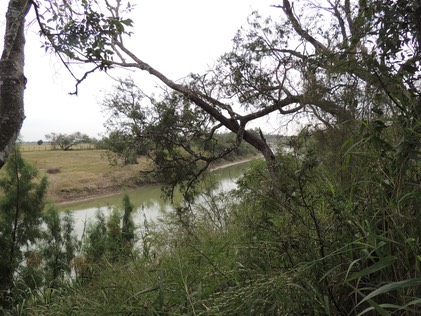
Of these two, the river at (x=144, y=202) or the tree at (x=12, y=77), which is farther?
the river at (x=144, y=202)

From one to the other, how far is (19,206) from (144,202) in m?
6.37

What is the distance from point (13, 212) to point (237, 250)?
6.51 metres

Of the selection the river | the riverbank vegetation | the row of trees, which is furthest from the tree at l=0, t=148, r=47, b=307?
the riverbank vegetation

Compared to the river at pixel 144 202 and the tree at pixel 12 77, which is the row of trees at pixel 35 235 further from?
the tree at pixel 12 77

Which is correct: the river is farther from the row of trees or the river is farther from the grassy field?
the grassy field

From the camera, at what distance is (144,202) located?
13508 mm

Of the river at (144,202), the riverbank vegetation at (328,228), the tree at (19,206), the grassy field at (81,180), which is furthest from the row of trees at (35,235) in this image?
the grassy field at (81,180)

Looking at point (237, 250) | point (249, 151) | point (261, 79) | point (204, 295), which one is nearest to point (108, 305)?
point (204, 295)

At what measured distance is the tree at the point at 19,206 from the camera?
6.98 meters

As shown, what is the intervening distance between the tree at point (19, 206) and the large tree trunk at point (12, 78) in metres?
5.58

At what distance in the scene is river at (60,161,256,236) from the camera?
9.09 m

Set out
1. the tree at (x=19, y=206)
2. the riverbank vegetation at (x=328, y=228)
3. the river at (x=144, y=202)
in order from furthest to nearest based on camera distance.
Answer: the river at (x=144, y=202) → the tree at (x=19, y=206) → the riverbank vegetation at (x=328, y=228)

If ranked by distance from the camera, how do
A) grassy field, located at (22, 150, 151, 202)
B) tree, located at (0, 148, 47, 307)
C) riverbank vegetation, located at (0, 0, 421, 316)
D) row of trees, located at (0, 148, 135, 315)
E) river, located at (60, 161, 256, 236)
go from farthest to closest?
grassy field, located at (22, 150, 151, 202) → river, located at (60, 161, 256, 236) → tree, located at (0, 148, 47, 307) → row of trees, located at (0, 148, 135, 315) → riverbank vegetation, located at (0, 0, 421, 316)

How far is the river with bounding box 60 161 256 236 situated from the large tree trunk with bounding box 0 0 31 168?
569cm
